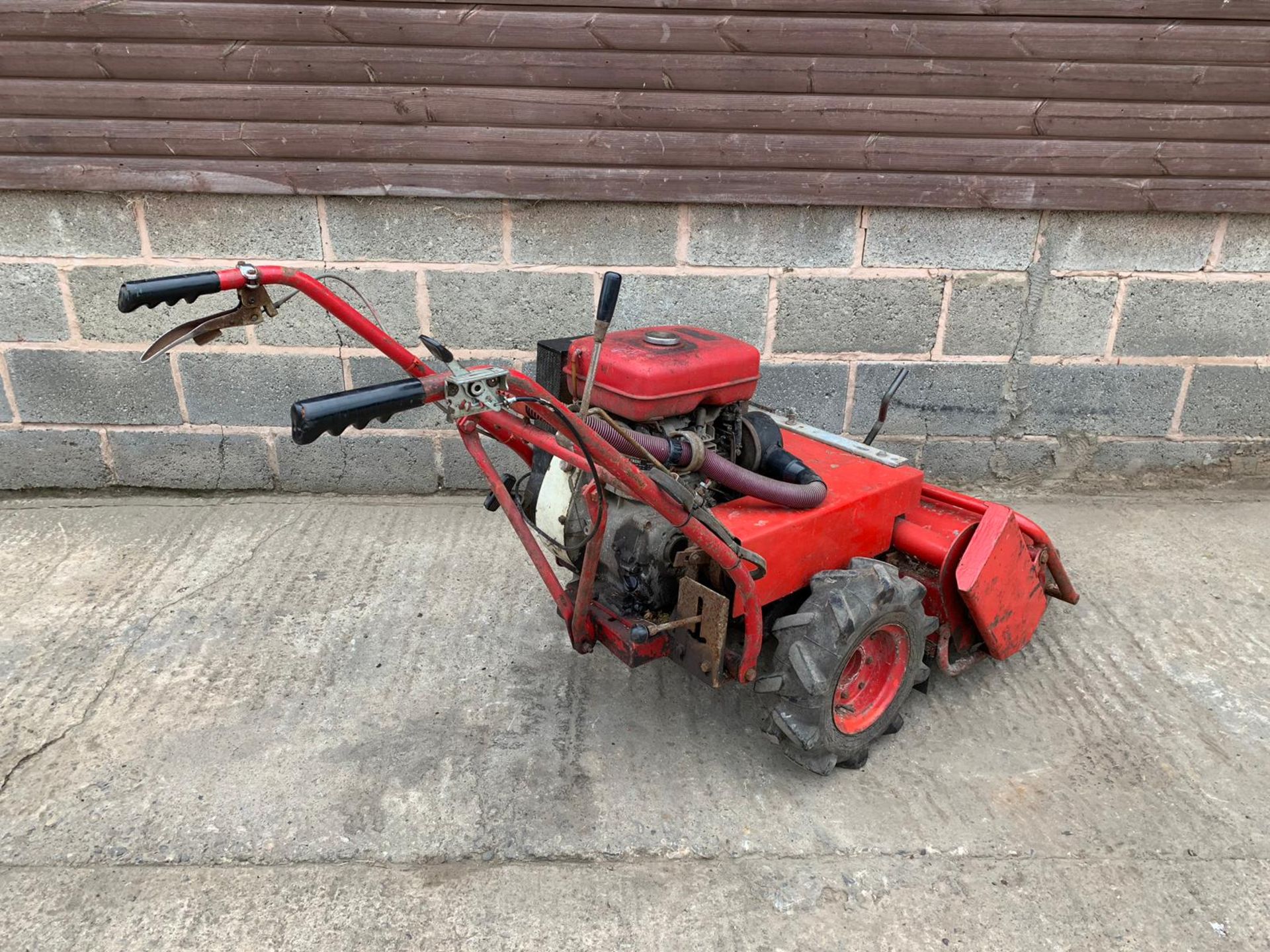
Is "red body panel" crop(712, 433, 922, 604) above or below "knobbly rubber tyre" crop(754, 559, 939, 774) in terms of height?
above

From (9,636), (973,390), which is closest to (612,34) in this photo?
(973,390)

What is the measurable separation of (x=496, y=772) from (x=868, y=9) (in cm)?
311

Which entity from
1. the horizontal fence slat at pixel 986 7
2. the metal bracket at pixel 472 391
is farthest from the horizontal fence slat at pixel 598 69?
the metal bracket at pixel 472 391

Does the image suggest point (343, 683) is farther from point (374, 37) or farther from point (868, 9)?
point (868, 9)

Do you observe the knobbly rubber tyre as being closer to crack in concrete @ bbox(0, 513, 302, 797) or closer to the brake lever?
the brake lever

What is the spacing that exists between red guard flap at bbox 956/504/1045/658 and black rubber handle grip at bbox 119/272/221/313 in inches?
83.4

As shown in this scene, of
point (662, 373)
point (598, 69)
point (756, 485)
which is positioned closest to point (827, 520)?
point (756, 485)

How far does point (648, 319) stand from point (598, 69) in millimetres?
1022

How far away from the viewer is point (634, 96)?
11.4 feet

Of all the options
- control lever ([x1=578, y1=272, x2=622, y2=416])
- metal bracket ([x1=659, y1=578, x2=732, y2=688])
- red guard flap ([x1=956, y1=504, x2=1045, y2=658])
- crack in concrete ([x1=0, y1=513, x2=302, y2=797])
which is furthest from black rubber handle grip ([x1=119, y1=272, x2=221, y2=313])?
red guard flap ([x1=956, y1=504, x2=1045, y2=658])

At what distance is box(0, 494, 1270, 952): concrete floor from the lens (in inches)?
82.0

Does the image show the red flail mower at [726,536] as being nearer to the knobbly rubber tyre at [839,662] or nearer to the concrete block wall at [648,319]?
the knobbly rubber tyre at [839,662]

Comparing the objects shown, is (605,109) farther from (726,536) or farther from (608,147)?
(726,536)

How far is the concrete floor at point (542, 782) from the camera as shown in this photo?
208cm
